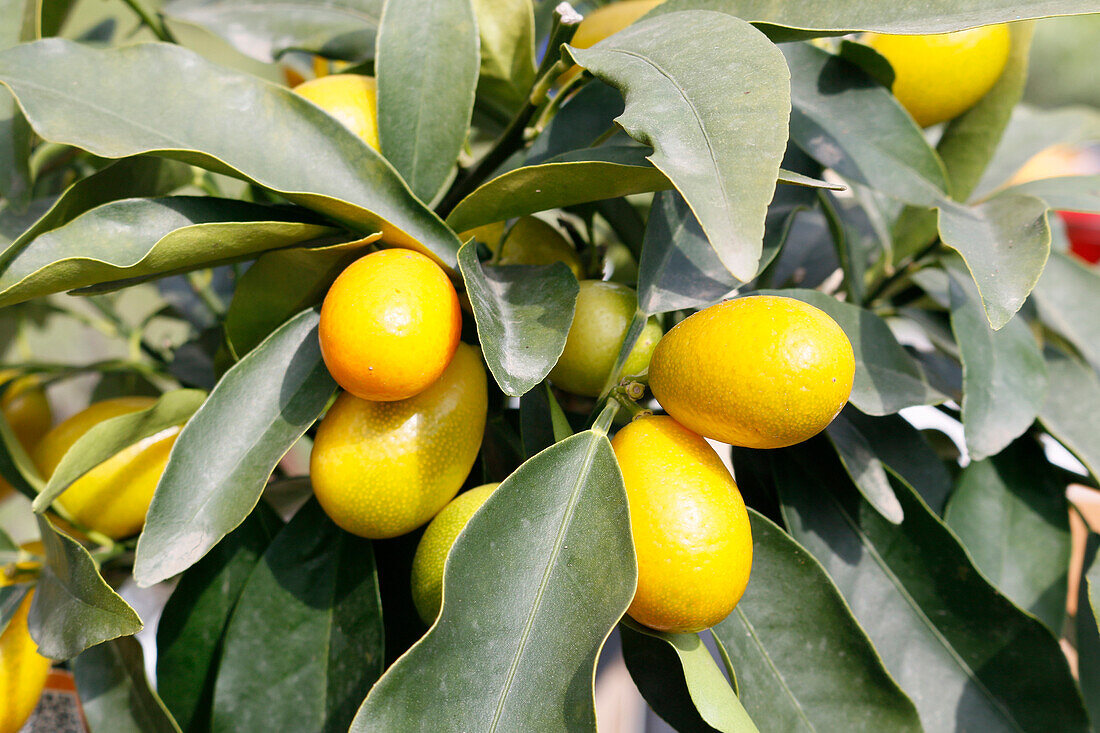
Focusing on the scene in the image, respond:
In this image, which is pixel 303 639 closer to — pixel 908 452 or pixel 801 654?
pixel 801 654

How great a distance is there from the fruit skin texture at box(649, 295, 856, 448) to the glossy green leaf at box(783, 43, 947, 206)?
0.17m

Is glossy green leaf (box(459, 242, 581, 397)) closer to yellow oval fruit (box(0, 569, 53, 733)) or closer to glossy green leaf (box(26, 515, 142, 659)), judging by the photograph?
glossy green leaf (box(26, 515, 142, 659))

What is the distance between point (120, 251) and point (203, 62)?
11cm

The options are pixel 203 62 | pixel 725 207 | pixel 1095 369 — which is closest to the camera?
pixel 725 207

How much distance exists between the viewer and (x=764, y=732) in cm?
35

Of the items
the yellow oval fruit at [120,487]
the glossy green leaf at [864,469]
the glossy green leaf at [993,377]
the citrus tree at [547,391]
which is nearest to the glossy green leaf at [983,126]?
the citrus tree at [547,391]

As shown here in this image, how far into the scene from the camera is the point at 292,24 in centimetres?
53

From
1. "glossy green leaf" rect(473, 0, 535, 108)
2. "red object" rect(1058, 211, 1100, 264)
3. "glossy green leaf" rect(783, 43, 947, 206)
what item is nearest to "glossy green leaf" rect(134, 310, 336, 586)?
"glossy green leaf" rect(473, 0, 535, 108)

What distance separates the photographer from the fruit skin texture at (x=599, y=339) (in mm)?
368

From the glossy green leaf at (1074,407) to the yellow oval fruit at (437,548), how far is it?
37cm

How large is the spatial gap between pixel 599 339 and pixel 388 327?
0.12 m

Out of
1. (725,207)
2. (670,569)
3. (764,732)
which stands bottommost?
(764,732)

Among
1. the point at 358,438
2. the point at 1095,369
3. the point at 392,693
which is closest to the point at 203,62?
the point at 358,438

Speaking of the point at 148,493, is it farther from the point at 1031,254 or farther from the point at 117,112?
the point at 1031,254
